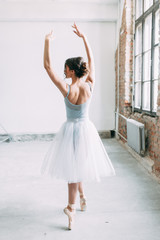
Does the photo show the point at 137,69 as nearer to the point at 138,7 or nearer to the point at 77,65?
the point at 138,7

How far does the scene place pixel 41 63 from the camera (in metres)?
6.28

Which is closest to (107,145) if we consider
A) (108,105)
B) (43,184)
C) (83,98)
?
(108,105)

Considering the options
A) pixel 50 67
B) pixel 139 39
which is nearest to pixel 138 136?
pixel 139 39

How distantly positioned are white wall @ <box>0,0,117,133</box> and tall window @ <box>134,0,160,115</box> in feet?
4.30

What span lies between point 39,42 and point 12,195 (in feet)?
13.9

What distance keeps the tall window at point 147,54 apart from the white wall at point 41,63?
131 cm

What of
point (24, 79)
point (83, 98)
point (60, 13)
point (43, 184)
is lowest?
point (43, 184)

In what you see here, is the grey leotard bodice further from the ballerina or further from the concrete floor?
the concrete floor

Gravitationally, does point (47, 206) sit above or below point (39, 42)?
below

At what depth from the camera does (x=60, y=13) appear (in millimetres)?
5961

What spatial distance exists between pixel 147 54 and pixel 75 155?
114 inches

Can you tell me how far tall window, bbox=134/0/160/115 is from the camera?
155 inches

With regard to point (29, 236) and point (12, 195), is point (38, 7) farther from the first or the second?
point (29, 236)

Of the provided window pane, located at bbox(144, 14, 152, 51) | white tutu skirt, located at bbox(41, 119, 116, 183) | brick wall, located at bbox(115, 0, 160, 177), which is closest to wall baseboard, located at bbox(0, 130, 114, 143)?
brick wall, located at bbox(115, 0, 160, 177)
